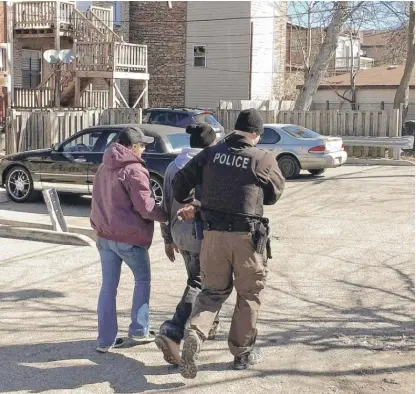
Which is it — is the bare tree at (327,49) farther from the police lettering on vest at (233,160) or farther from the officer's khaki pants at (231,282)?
the officer's khaki pants at (231,282)

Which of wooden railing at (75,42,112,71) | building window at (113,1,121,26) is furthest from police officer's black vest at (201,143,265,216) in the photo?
building window at (113,1,121,26)

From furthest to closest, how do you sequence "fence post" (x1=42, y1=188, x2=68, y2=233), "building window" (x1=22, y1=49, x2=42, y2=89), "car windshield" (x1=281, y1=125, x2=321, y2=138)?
"building window" (x1=22, y1=49, x2=42, y2=89) → "car windshield" (x1=281, y1=125, x2=321, y2=138) → "fence post" (x1=42, y1=188, x2=68, y2=233)

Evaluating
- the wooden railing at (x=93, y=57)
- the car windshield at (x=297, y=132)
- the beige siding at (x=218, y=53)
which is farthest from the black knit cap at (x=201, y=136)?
the beige siding at (x=218, y=53)

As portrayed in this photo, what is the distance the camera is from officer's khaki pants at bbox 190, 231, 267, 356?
5.09 metres

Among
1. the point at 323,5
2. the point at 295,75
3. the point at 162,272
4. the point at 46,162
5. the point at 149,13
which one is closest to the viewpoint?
the point at 162,272

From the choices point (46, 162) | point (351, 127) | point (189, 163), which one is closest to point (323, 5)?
point (351, 127)

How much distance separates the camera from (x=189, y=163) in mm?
5328

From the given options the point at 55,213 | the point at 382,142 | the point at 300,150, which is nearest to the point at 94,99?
the point at 382,142

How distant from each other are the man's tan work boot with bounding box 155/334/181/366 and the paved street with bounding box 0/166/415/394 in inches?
3.9

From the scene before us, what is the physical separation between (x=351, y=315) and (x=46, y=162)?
835cm

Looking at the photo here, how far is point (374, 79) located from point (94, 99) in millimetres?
18865

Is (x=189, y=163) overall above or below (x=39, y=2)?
below

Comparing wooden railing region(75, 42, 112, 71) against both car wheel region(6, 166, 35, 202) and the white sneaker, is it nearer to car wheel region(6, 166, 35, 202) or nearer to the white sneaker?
car wheel region(6, 166, 35, 202)

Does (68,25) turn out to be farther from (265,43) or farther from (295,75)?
(295,75)
